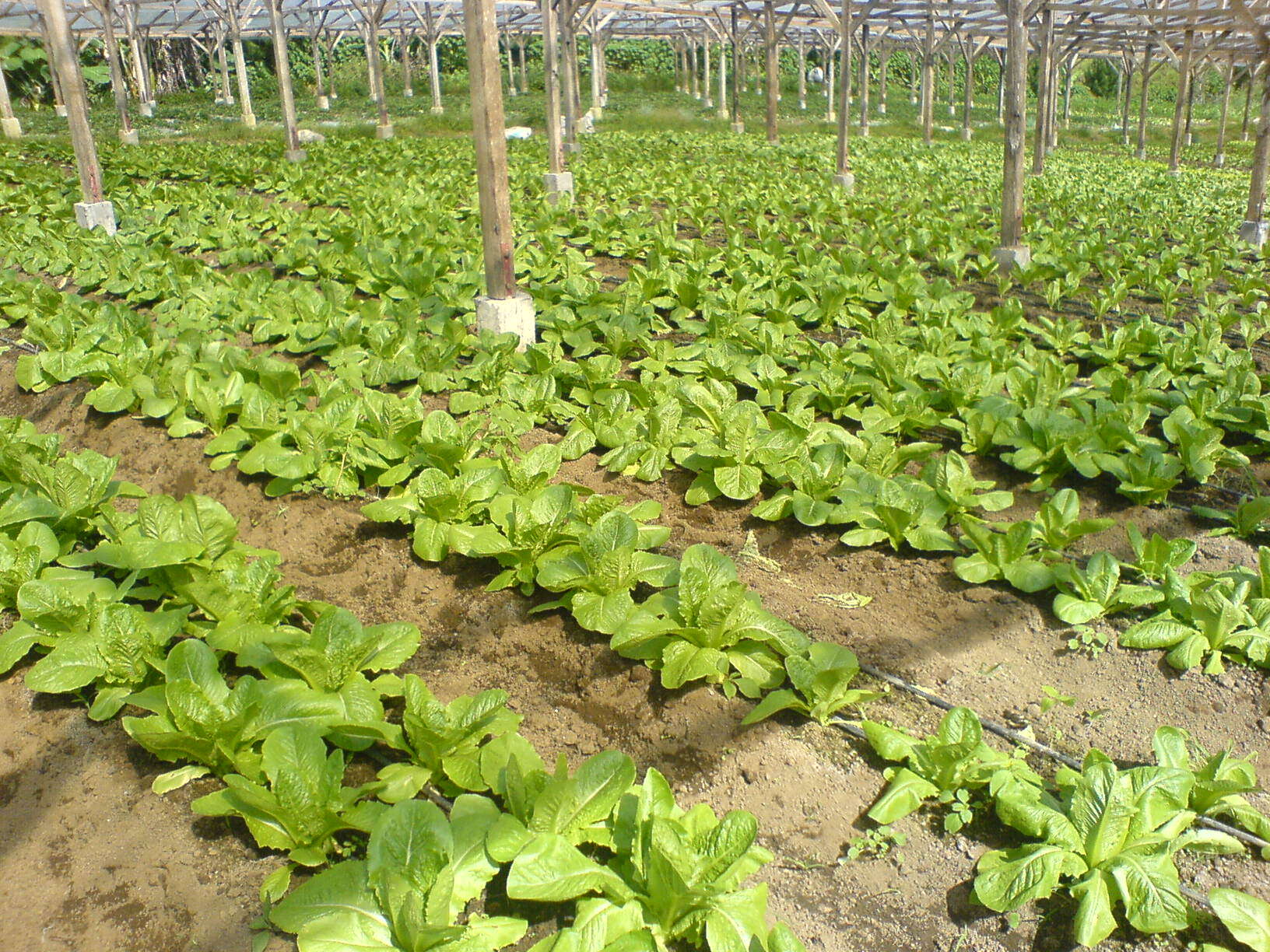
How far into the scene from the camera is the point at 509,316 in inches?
244

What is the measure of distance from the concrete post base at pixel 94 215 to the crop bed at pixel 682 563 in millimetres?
2417

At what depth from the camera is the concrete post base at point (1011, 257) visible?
332 inches

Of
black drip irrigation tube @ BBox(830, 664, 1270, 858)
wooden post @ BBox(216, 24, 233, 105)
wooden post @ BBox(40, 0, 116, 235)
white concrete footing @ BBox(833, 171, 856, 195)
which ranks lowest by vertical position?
black drip irrigation tube @ BBox(830, 664, 1270, 858)

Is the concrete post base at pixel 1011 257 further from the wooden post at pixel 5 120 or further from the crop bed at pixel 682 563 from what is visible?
the wooden post at pixel 5 120

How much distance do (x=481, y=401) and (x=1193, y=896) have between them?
380cm

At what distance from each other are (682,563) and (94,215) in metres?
9.39

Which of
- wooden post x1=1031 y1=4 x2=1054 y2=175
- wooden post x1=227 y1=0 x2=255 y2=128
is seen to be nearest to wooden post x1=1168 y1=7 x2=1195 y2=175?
wooden post x1=1031 y1=4 x2=1054 y2=175

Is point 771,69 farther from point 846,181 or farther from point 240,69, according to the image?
point 240,69

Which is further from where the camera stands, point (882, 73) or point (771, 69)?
point (882, 73)

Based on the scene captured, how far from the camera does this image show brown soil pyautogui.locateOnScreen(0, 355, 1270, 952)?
221 centimetres

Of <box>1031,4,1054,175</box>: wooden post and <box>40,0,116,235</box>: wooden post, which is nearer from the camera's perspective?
<box>40,0,116,235</box>: wooden post

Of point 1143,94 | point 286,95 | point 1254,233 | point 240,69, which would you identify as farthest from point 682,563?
point 240,69

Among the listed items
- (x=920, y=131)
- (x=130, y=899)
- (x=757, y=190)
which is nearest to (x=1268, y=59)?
(x=130, y=899)

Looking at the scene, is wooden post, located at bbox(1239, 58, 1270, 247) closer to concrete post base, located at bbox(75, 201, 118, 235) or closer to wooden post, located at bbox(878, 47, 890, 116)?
concrete post base, located at bbox(75, 201, 118, 235)
